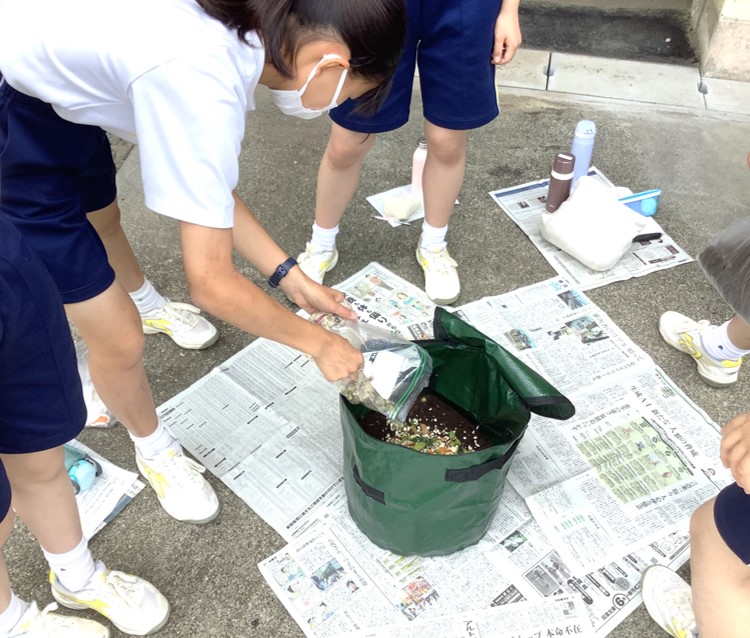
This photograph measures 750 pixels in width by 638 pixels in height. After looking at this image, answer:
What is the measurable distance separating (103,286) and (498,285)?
4.20 ft

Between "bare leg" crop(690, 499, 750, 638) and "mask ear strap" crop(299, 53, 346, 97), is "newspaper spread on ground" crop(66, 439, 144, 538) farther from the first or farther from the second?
"bare leg" crop(690, 499, 750, 638)

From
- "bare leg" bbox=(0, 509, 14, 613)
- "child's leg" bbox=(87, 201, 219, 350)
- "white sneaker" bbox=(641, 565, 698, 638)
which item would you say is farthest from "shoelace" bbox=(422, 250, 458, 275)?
"bare leg" bbox=(0, 509, 14, 613)

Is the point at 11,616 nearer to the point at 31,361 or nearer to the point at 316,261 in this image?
the point at 31,361

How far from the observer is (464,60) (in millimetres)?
1594

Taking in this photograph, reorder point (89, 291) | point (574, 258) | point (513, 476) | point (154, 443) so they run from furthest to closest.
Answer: point (574, 258) → point (513, 476) → point (154, 443) → point (89, 291)

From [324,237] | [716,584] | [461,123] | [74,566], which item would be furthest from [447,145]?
[74,566]

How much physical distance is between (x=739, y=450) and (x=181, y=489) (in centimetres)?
114

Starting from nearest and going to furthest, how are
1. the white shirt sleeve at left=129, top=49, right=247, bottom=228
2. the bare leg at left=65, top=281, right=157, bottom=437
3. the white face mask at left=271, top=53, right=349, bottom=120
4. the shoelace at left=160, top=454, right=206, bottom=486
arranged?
the white shirt sleeve at left=129, top=49, right=247, bottom=228 < the white face mask at left=271, top=53, right=349, bottom=120 < the bare leg at left=65, top=281, right=157, bottom=437 < the shoelace at left=160, top=454, right=206, bottom=486

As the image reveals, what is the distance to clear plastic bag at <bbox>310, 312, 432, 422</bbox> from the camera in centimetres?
132

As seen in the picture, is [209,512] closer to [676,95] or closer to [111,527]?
[111,527]

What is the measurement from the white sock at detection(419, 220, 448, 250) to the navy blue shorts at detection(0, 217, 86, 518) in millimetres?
1252

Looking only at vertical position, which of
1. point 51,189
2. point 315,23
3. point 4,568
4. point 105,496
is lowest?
point 105,496

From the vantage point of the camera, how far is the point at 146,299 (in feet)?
6.07

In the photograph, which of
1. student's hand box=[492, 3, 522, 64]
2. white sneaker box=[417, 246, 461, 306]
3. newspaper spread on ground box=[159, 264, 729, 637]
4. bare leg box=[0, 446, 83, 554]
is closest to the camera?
bare leg box=[0, 446, 83, 554]
